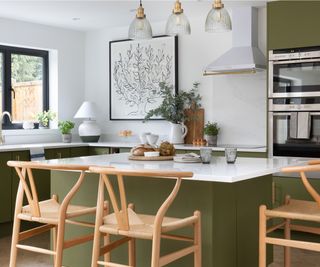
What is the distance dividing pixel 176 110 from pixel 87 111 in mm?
1225

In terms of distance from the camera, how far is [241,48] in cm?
554

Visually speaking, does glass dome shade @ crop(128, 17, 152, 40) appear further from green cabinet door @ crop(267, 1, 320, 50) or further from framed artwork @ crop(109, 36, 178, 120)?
framed artwork @ crop(109, 36, 178, 120)

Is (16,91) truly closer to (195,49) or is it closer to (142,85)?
(142,85)

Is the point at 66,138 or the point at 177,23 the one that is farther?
the point at 66,138

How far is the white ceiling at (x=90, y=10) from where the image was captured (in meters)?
5.27

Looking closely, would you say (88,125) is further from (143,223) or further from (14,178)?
(143,223)

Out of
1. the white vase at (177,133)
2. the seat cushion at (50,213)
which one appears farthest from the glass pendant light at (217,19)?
the white vase at (177,133)

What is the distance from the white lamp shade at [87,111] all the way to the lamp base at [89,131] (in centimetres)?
10

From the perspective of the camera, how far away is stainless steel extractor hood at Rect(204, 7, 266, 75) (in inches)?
212

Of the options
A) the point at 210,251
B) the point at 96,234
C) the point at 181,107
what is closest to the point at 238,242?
the point at 210,251

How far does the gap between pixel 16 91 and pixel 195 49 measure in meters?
2.28

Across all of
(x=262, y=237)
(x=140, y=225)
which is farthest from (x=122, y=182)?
(x=262, y=237)

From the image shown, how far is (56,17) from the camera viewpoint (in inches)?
236

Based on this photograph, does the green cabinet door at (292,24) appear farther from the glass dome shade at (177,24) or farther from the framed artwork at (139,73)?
the glass dome shade at (177,24)
